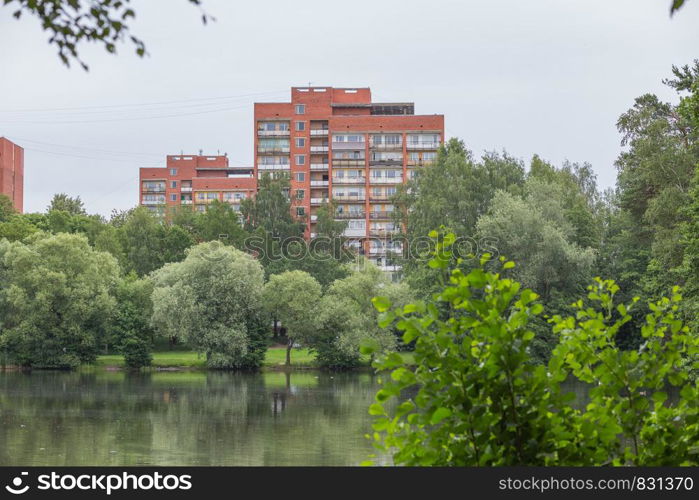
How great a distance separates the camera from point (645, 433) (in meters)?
5.69

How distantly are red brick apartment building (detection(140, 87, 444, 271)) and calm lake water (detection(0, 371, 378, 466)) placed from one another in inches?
2083

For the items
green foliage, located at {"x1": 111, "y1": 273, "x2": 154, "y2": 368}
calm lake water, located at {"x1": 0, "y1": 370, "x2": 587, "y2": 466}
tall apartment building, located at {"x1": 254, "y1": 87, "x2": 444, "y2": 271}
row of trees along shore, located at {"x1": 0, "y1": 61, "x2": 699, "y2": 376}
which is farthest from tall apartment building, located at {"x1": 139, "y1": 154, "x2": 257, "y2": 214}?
calm lake water, located at {"x1": 0, "y1": 370, "x2": 587, "y2": 466}

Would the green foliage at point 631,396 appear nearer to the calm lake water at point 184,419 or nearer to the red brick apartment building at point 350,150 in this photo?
the calm lake water at point 184,419

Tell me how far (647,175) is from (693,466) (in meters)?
37.8

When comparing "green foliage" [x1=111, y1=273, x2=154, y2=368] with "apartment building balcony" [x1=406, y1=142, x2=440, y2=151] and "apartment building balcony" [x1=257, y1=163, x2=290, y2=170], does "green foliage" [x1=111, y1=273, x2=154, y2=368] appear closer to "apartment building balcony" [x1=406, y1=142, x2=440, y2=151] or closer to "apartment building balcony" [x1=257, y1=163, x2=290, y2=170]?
"apartment building balcony" [x1=257, y1=163, x2=290, y2=170]

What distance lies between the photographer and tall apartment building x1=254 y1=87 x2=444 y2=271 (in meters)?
107

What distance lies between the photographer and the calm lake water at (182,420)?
25953 millimetres

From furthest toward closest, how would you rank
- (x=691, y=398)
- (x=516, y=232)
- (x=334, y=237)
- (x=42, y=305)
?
(x=334, y=237) < (x=42, y=305) < (x=516, y=232) < (x=691, y=398)

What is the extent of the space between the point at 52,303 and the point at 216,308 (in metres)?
9.97

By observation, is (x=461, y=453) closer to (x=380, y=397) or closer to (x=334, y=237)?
(x=380, y=397)

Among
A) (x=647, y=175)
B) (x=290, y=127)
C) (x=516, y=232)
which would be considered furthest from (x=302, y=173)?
(x=647, y=175)

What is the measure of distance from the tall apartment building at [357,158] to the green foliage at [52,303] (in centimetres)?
4571

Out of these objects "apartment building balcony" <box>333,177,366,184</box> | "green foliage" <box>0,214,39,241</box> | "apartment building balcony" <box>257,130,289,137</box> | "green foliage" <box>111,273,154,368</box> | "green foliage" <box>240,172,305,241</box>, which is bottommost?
"green foliage" <box>111,273,154,368</box>

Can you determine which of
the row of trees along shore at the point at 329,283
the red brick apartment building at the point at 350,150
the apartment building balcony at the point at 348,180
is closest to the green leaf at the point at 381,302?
the row of trees along shore at the point at 329,283
